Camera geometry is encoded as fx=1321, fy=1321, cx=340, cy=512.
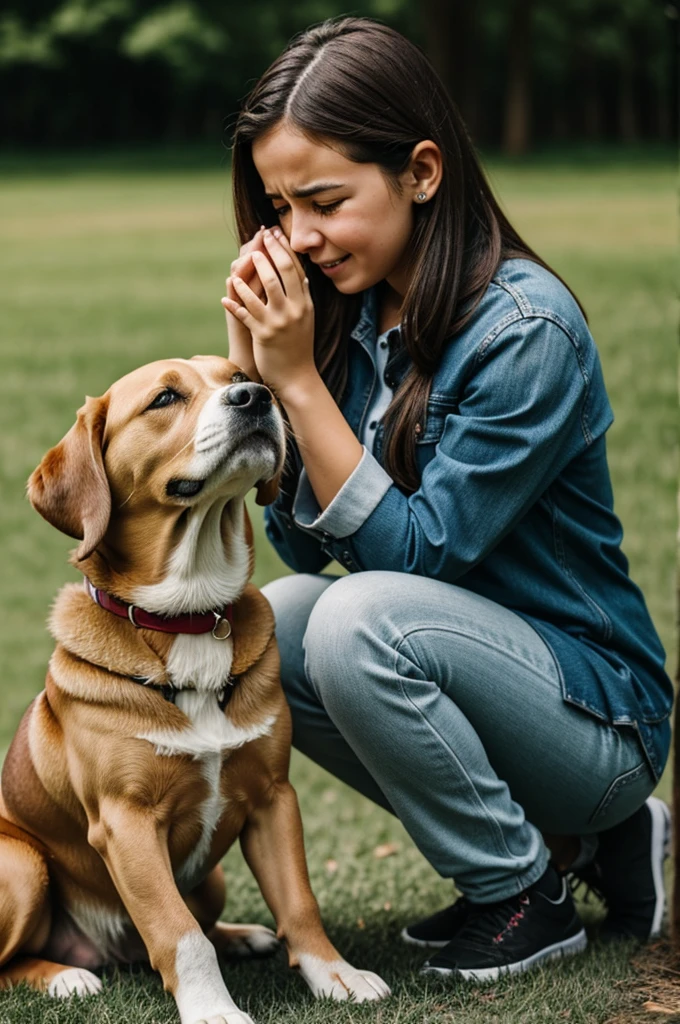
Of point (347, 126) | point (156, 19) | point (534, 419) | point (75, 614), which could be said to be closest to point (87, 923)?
point (75, 614)

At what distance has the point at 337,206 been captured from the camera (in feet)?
10.4

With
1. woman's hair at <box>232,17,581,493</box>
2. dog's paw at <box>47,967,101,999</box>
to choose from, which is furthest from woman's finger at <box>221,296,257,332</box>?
dog's paw at <box>47,967,101,999</box>

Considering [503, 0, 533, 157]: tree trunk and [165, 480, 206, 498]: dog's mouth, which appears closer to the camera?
[165, 480, 206, 498]: dog's mouth

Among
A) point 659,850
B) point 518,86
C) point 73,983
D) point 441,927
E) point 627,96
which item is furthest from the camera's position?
point 627,96

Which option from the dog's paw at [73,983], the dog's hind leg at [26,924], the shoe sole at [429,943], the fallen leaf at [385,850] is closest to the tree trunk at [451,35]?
the fallen leaf at [385,850]

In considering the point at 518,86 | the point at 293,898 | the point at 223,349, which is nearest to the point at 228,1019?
the point at 293,898

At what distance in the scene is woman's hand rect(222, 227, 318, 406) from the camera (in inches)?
122

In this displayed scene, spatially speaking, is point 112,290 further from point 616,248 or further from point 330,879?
point 330,879

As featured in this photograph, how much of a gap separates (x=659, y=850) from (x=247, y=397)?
1671mm

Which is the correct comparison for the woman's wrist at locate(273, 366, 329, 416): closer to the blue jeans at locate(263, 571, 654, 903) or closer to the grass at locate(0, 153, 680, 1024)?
the blue jeans at locate(263, 571, 654, 903)

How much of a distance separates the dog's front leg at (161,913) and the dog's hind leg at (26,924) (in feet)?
0.83

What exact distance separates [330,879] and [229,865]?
0.44 metres

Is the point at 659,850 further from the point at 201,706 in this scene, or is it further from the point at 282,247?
the point at 282,247

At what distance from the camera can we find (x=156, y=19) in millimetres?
34062
